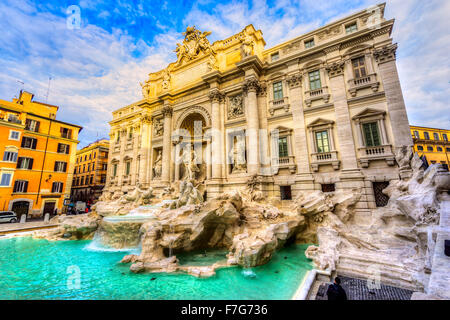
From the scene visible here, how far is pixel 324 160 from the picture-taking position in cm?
1266

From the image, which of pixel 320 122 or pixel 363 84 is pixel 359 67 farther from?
pixel 320 122

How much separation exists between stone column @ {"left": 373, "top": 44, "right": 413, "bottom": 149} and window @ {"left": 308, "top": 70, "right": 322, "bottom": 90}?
3290mm

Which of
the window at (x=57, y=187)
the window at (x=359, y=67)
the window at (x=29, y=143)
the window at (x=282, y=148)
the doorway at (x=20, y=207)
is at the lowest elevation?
the doorway at (x=20, y=207)

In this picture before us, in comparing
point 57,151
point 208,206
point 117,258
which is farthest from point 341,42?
point 57,151

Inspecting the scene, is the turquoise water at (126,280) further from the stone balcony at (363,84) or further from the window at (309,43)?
the window at (309,43)

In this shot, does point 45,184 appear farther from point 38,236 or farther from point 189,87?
point 189,87

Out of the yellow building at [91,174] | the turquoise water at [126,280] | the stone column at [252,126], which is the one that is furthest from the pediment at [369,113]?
the yellow building at [91,174]

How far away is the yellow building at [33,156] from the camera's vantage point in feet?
65.9

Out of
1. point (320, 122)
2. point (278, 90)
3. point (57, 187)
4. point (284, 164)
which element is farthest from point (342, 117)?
point (57, 187)

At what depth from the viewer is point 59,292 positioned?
5434 millimetres

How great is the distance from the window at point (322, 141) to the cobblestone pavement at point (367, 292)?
29.0 feet

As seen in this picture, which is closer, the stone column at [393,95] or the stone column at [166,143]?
the stone column at [393,95]

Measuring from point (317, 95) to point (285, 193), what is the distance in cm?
719

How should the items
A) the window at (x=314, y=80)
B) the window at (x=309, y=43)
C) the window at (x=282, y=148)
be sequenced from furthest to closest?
the window at (x=309, y=43)
the window at (x=282, y=148)
the window at (x=314, y=80)
